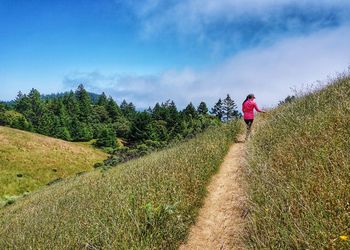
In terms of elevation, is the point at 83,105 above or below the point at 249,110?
above

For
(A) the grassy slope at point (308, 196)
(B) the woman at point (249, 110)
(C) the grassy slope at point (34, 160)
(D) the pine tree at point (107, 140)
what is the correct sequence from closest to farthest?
(A) the grassy slope at point (308, 196) < (B) the woman at point (249, 110) < (C) the grassy slope at point (34, 160) < (D) the pine tree at point (107, 140)

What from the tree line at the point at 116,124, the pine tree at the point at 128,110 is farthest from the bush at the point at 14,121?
the pine tree at the point at 128,110

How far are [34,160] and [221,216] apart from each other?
51336 millimetres

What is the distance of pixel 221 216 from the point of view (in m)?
6.93

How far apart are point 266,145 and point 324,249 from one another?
5585 mm

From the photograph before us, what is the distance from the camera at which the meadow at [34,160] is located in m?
44.3

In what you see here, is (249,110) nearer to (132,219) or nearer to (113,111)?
(132,219)

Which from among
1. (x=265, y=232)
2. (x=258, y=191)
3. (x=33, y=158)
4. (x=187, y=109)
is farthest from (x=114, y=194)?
(x=187, y=109)

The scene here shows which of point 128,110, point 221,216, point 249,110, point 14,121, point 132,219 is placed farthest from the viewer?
point 128,110

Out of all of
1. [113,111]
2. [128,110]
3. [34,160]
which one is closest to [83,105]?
[113,111]

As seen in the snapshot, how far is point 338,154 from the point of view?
5.25m

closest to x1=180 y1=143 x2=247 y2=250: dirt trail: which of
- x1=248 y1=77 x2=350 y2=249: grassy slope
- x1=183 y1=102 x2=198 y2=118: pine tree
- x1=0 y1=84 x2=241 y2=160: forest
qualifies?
x1=248 y1=77 x2=350 y2=249: grassy slope

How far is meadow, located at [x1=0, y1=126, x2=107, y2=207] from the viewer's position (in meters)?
44.3

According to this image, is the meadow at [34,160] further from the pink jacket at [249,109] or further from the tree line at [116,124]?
the pink jacket at [249,109]
